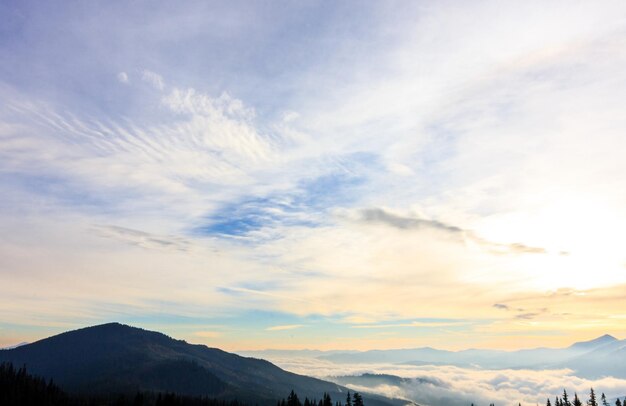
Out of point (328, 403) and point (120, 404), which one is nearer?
point (328, 403)

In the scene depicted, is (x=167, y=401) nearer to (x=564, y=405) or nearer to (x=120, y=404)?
(x=120, y=404)

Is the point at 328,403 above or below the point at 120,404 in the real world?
above

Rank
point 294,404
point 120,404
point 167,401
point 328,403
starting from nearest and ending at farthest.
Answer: point 328,403
point 167,401
point 294,404
point 120,404

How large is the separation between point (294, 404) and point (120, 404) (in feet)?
330

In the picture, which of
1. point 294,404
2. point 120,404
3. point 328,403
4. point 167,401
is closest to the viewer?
point 328,403

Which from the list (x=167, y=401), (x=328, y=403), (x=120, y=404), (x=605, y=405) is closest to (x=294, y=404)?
(x=328, y=403)

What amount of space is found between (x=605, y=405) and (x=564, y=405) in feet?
47.3

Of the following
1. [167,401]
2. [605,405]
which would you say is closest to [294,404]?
[167,401]

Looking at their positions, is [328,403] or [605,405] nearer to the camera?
[328,403]

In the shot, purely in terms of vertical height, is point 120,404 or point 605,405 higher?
point 605,405

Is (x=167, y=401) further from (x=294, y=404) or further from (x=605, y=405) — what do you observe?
(x=605, y=405)

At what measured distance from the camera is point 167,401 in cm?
14788

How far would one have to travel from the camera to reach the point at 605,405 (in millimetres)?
156125

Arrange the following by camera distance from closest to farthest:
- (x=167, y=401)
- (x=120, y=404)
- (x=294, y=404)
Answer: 1. (x=167, y=401)
2. (x=294, y=404)
3. (x=120, y=404)
